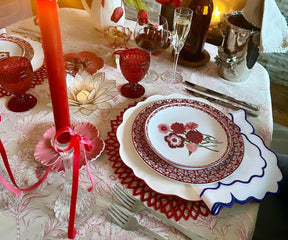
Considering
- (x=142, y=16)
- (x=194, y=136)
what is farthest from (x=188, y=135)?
(x=142, y=16)

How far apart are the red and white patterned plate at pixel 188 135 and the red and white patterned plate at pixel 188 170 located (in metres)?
0.01

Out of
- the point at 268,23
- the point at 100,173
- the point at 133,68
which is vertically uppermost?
the point at 268,23

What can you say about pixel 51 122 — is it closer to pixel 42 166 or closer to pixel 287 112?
pixel 42 166

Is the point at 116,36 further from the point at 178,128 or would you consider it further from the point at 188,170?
the point at 188,170

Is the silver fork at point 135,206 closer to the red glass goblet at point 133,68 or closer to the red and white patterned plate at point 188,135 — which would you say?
the red and white patterned plate at point 188,135

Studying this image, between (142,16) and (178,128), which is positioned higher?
(142,16)

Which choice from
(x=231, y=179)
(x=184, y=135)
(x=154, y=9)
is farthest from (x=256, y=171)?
(x=154, y=9)

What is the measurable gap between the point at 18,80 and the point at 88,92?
17 cm

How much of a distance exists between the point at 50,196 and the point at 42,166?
0.25 feet

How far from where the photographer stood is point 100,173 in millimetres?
587

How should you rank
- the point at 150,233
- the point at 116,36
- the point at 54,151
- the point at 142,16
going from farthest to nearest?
the point at 116,36, the point at 142,16, the point at 54,151, the point at 150,233

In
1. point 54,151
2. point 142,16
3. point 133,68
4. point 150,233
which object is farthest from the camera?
point 142,16

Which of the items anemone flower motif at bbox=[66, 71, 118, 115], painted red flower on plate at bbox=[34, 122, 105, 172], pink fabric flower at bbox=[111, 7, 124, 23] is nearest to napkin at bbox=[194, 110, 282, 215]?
painted red flower on plate at bbox=[34, 122, 105, 172]

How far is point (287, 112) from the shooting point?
1923 millimetres
